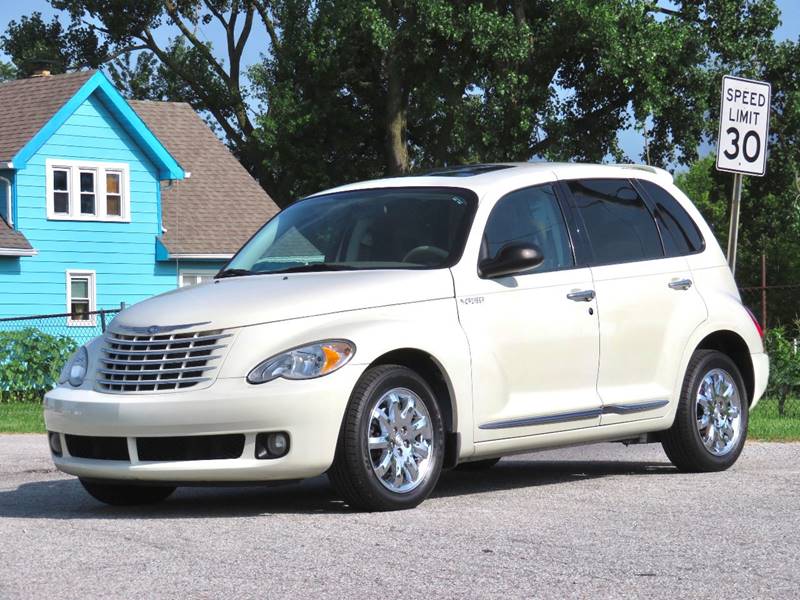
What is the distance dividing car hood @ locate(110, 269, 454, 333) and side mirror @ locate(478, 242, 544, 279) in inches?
11.2

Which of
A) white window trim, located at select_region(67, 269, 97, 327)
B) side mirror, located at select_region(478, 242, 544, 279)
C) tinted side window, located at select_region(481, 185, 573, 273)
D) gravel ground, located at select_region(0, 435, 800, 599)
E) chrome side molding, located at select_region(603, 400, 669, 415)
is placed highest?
tinted side window, located at select_region(481, 185, 573, 273)

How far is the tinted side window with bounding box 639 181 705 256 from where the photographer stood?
10430 mm

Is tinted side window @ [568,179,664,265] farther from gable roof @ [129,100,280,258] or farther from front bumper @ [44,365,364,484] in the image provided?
gable roof @ [129,100,280,258]

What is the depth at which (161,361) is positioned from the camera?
8.27 metres

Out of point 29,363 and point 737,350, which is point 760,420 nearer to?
point 737,350

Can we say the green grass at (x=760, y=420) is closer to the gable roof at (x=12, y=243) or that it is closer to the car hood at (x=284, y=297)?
the car hood at (x=284, y=297)

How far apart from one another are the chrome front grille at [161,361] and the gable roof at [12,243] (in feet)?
82.0

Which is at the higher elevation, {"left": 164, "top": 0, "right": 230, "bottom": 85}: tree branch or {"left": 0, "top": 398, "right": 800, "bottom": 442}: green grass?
{"left": 164, "top": 0, "right": 230, "bottom": 85}: tree branch

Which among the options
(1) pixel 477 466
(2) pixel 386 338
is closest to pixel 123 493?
(2) pixel 386 338

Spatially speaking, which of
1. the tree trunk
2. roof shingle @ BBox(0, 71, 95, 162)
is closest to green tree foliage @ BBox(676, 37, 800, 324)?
the tree trunk

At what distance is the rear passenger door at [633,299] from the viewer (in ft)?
31.7

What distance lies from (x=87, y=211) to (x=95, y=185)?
0.61m

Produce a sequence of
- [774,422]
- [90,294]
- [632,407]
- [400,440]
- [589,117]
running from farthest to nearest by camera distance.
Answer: [589,117], [90,294], [774,422], [632,407], [400,440]

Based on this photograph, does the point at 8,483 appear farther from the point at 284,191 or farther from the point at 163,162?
the point at 284,191
